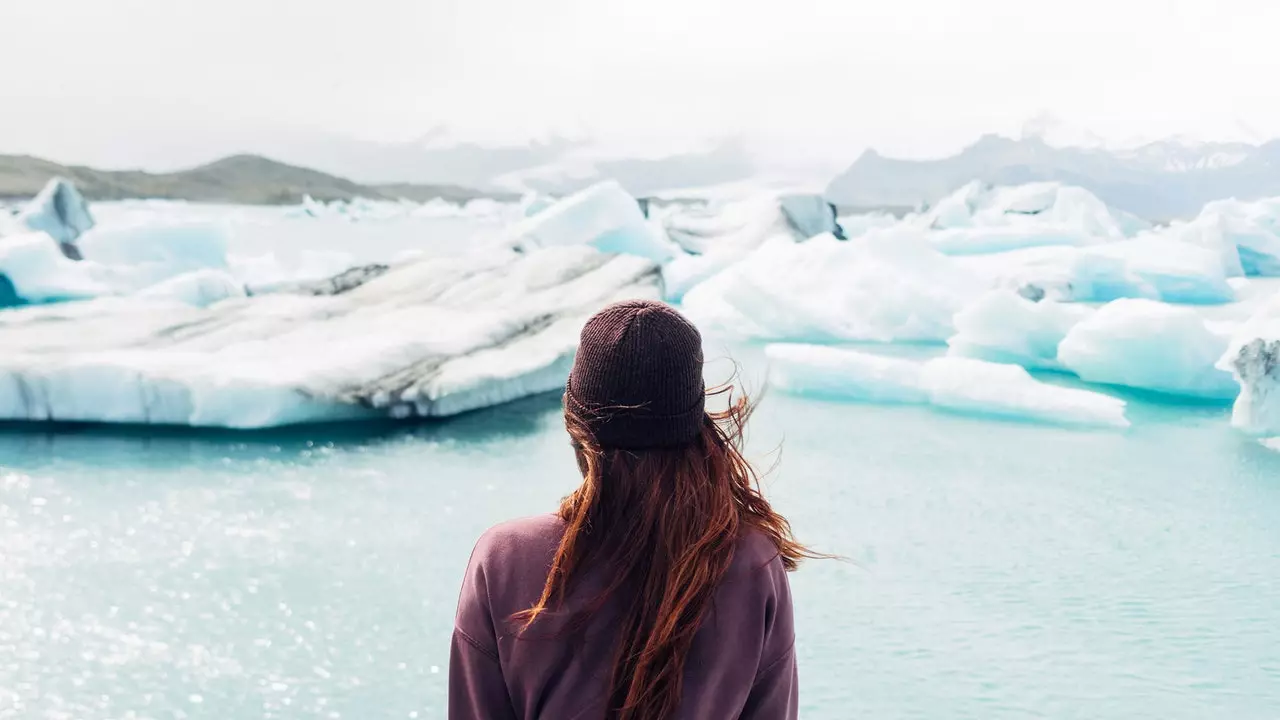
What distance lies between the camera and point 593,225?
912 cm

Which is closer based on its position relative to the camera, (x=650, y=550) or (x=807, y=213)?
(x=650, y=550)

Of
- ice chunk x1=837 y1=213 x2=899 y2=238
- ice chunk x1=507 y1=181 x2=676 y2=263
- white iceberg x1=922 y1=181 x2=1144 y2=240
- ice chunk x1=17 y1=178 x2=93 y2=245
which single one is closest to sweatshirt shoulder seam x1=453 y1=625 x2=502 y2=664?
ice chunk x1=507 y1=181 x2=676 y2=263

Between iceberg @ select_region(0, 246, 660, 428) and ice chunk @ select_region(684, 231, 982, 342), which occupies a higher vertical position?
iceberg @ select_region(0, 246, 660, 428)

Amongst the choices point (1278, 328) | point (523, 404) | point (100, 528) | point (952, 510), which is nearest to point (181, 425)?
point (100, 528)

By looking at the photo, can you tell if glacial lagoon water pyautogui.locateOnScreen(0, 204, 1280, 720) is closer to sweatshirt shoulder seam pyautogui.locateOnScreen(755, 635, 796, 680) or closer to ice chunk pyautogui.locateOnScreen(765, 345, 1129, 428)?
ice chunk pyautogui.locateOnScreen(765, 345, 1129, 428)

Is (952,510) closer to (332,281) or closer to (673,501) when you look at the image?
(673,501)

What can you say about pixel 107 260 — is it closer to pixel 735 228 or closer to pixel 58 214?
pixel 58 214

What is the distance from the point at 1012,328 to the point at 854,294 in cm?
147

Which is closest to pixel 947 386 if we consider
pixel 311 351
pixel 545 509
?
pixel 545 509

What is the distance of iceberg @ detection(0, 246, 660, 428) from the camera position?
401 centimetres

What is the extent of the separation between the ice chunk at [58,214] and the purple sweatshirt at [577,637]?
1069cm

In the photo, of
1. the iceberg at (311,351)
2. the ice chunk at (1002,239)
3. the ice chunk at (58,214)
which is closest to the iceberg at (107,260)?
the ice chunk at (58,214)

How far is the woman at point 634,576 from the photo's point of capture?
0.72 m

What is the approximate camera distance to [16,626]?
225 centimetres
